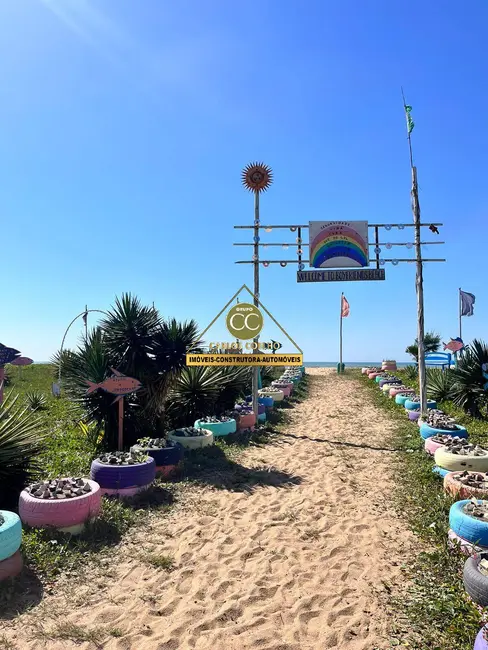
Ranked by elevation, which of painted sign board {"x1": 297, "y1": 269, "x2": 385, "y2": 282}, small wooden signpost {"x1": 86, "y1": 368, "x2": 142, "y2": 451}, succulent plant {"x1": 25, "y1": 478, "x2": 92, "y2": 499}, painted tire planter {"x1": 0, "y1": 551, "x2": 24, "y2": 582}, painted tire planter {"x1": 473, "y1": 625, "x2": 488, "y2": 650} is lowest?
painted tire planter {"x1": 0, "y1": 551, "x2": 24, "y2": 582}

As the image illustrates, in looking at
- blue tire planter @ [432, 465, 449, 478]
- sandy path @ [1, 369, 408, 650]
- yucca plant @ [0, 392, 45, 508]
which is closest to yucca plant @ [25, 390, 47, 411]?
yucca plant @ [0, 392, 45, 508]

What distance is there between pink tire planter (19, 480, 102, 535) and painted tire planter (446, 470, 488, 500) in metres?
4.45

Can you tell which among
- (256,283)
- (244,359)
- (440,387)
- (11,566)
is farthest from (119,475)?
(440,387)

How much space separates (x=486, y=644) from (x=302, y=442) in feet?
27.3

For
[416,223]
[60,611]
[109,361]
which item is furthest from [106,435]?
[416,223]

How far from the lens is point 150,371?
9539 millimetres

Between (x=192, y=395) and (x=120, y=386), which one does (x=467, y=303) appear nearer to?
(x=192, y=395)

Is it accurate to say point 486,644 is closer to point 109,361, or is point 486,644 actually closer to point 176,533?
point 176,533

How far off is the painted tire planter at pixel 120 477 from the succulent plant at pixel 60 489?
2.37 ft

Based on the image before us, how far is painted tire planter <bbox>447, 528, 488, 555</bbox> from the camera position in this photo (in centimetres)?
437

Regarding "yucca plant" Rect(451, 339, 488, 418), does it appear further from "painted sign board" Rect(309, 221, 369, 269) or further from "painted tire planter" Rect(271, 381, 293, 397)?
"painted tire planter" Rect(271, 381, 293, 397)

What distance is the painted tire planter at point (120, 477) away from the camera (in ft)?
21.2

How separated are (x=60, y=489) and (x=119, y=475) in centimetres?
113

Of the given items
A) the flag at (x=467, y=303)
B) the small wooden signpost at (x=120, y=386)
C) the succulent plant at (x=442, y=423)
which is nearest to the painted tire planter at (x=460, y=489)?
the succulent plant at (x=442, y=423)
